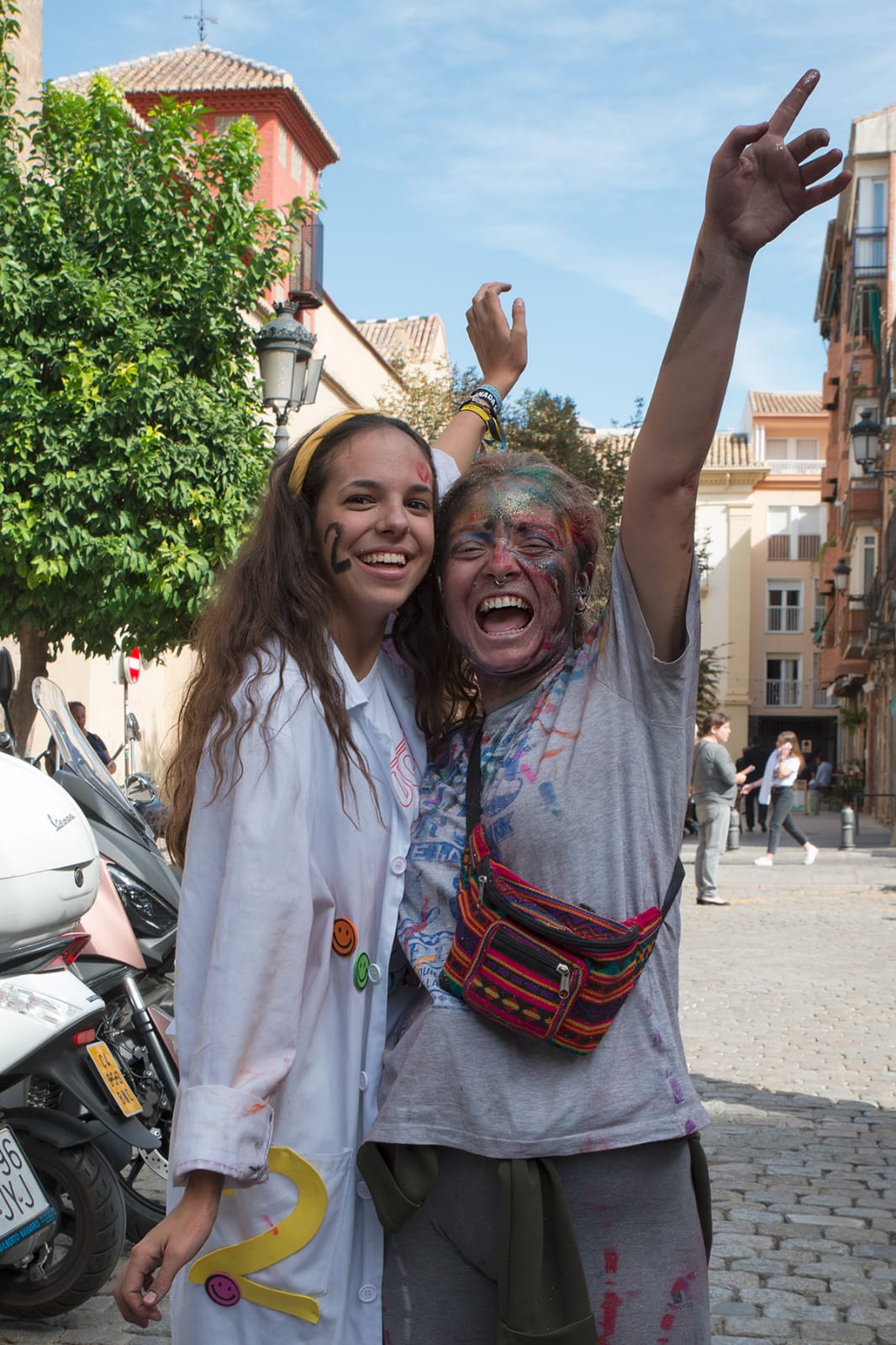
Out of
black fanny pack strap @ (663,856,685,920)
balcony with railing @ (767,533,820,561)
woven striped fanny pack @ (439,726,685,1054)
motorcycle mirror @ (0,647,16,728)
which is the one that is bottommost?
woven striped fanny pack @ (439,726,685,1054)

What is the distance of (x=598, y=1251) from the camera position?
75.0 inches

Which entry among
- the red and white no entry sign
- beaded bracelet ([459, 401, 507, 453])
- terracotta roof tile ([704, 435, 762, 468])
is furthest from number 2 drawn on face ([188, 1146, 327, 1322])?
terracotta roof tile ([704, 435, 762, 468])

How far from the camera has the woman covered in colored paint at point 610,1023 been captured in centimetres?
186

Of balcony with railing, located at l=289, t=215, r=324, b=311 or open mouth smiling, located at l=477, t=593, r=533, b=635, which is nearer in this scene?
open mouth smiling, located at l=477, t=593, r=533, b=635

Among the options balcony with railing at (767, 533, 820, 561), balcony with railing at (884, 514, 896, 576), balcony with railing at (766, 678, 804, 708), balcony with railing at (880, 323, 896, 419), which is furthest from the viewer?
balcony with railing at (767, 533, 820, 561)

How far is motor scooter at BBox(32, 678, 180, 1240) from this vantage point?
4422 millimetres

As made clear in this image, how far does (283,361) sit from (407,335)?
125ft

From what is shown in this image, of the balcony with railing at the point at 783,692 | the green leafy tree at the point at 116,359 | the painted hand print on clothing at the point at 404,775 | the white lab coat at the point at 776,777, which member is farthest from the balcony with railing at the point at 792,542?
the painted hand print on clothing at the point at 404,775

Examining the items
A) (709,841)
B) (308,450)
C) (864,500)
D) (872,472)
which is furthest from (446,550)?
(864,500)

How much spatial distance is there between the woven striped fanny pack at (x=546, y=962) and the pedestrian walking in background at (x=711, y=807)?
1338 cm

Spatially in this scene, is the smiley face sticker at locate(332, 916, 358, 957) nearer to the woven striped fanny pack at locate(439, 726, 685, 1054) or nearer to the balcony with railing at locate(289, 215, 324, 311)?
the woven striped fanny pack at locate(439, 726, 685, 1054)

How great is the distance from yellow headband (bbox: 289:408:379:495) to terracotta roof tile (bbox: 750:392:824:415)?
213 feet

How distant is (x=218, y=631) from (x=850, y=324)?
4282 cm

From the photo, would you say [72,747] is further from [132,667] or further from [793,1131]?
[132,667]
